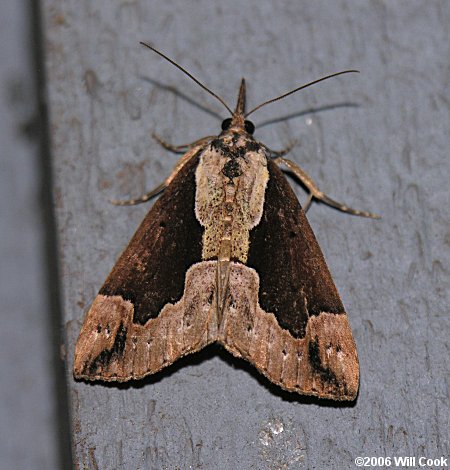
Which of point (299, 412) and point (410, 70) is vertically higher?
point (410, 70)

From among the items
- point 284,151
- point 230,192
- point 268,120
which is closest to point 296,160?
point 284,151

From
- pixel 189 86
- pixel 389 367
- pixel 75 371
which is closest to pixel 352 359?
pixel 389 367

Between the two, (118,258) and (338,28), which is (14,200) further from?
(338,28)

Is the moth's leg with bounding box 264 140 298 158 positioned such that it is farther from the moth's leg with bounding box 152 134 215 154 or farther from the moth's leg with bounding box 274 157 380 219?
the moth's leg with bounding box 152 134 215 154

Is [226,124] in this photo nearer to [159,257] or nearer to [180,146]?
[180,146]

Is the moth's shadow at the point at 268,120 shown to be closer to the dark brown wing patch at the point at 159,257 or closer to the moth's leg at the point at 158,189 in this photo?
the moth's leg at the point at 158,189

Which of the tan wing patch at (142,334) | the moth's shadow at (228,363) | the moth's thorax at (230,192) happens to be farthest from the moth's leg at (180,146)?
the moth's shadow at (228,363)
